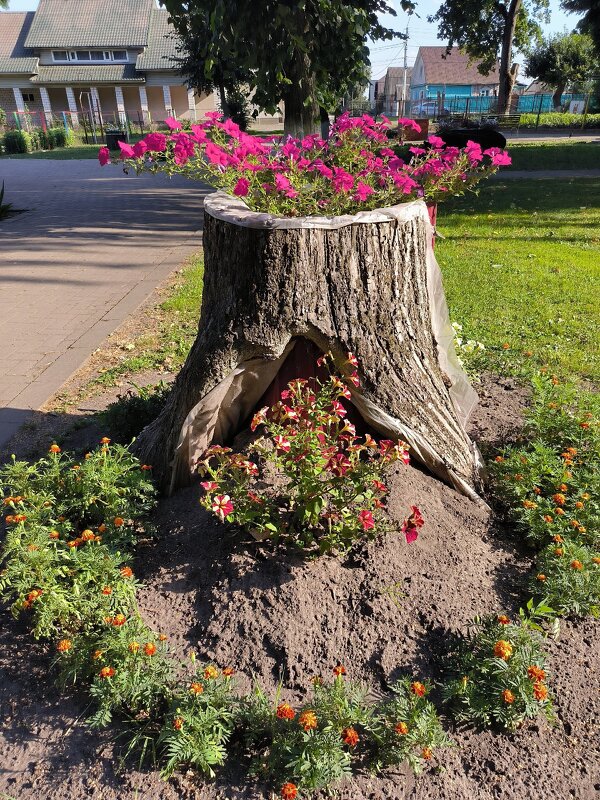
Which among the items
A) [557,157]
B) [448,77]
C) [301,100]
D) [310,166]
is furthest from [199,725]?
[448,77]

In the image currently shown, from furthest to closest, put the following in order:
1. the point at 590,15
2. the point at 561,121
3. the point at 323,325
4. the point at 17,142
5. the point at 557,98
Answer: the point at 557,98, the point at 561,121, the point at 17,142, the point at 590,15, the point at 323,325

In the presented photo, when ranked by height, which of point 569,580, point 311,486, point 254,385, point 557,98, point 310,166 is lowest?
point 557,98

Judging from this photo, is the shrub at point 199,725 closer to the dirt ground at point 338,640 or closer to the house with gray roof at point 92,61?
the dirt ground at point 338,640

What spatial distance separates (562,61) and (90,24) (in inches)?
1391

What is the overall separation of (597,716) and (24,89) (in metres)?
53.0

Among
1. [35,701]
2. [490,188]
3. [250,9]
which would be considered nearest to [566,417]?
[35,701]

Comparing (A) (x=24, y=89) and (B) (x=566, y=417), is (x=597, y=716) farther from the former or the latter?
(A) (x=24, y=89)

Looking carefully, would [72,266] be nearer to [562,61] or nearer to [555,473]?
[555,473]

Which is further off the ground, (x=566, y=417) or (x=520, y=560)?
(x=566, y=417)

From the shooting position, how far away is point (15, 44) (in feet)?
147

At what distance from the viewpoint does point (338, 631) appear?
2051 millimetres

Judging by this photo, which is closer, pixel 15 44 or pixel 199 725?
pixel 199 725

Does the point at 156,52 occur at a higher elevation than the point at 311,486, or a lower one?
higher

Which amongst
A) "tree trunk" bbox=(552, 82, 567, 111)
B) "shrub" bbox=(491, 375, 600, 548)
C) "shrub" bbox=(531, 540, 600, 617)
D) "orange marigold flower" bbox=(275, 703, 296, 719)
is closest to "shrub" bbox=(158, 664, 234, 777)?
"orange marigold flower" bbox=(275, 703, 296, 719)
